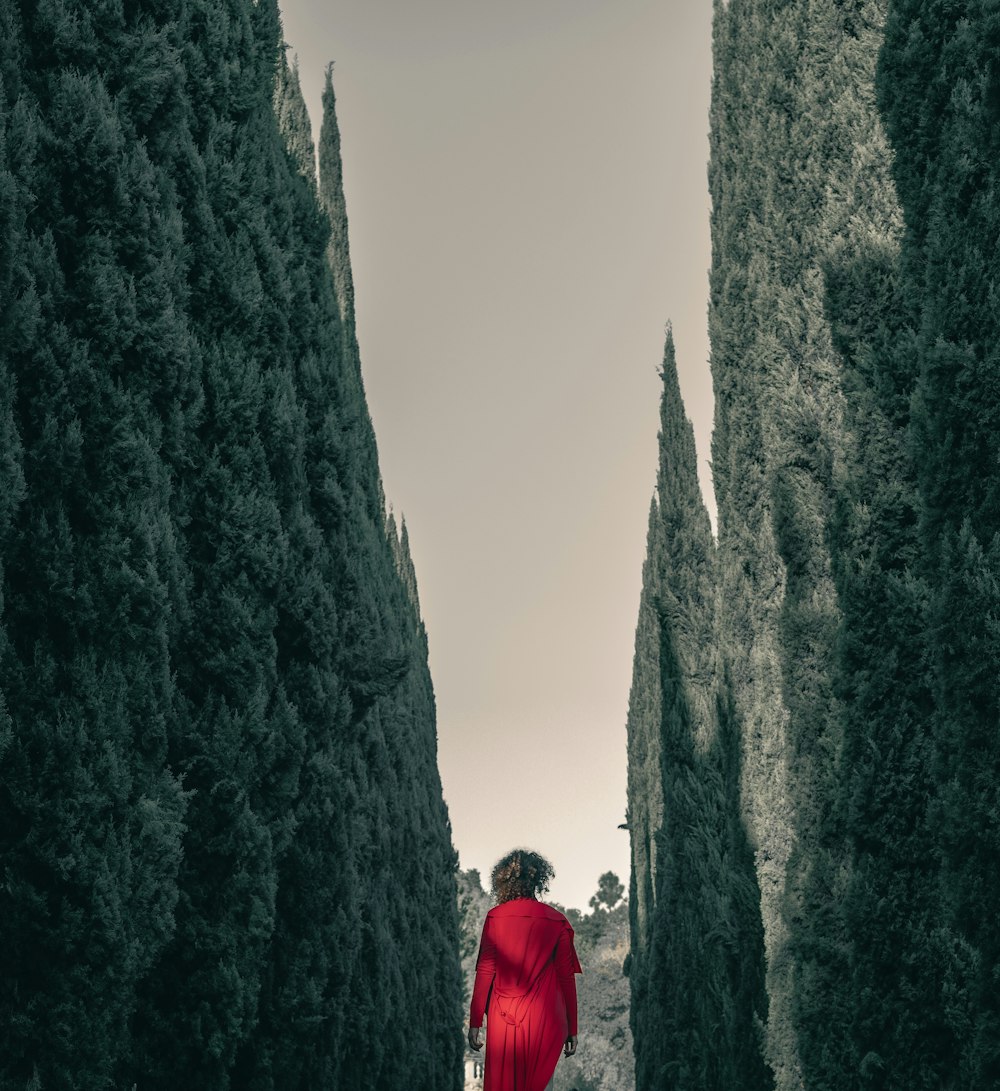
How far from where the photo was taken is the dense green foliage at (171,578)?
17.6 feet

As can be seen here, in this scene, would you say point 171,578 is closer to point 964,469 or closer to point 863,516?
point 964,469

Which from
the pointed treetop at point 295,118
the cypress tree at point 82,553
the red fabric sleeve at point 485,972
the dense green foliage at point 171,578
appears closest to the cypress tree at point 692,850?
the dense green foliage at point 171,578

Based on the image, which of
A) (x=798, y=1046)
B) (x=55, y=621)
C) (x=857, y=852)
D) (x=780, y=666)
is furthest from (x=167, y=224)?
(x=798, y=1046)

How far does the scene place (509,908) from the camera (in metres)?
5.55

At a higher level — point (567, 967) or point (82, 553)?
point (82, 553)

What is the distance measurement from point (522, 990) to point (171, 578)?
2.76 meters

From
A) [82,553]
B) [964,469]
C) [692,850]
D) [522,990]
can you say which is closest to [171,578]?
[82,553]

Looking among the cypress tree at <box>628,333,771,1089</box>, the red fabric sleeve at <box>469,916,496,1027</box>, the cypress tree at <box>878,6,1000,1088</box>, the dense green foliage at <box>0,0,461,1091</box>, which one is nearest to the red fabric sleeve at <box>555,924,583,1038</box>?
the red fabric sleeve at <box>469,916,496,1027</box>

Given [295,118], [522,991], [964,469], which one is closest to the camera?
[964,469]

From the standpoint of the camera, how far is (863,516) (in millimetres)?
7125

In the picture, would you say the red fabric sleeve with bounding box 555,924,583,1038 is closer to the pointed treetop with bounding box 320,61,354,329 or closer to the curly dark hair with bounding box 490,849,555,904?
the curly dark hair with bounding box 490,849,555,904

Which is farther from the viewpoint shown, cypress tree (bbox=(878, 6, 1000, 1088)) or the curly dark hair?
the curly dark hair

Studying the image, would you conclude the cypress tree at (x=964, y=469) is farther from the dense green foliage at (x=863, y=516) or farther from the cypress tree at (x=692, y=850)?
the cypress tree at (x=692, y=850)

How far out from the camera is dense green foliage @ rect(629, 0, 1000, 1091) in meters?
4.91
